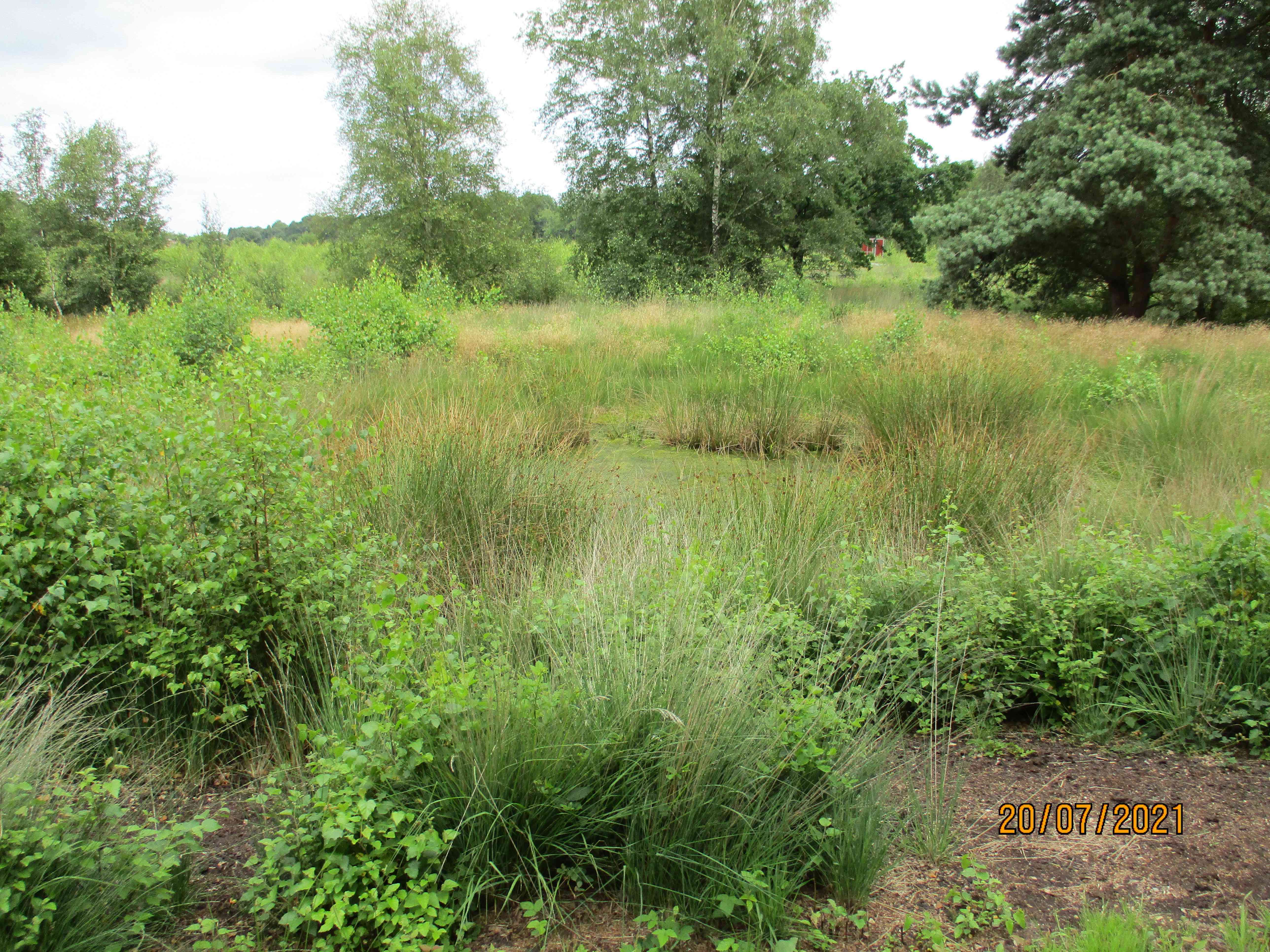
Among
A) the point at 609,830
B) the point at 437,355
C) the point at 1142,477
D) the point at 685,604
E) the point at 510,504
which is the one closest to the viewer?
the point at 609,830

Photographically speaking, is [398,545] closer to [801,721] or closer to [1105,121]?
[801,721]

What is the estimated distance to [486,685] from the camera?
239 centimetres

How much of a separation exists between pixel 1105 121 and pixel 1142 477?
10.1m

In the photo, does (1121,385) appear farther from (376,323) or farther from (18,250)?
(18,250)

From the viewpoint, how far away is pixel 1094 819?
8.21 ft

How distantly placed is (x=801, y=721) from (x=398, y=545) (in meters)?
1.92

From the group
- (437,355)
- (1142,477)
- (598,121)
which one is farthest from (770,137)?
(1142,477)

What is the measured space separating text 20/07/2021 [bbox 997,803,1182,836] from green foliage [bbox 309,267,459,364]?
820cm

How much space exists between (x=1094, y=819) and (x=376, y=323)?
29.8ft

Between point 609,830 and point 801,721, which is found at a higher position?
point 801,721

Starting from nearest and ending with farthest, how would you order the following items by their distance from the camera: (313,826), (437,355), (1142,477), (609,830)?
(313,826) < (609,830) < (1142,477) < (437,355)

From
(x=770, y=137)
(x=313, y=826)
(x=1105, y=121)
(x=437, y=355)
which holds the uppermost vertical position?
(x=770, y=137)

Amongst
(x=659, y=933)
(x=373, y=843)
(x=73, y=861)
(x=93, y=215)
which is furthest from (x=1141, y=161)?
(x=93, y=215)

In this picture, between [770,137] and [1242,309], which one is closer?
[1242,309]
